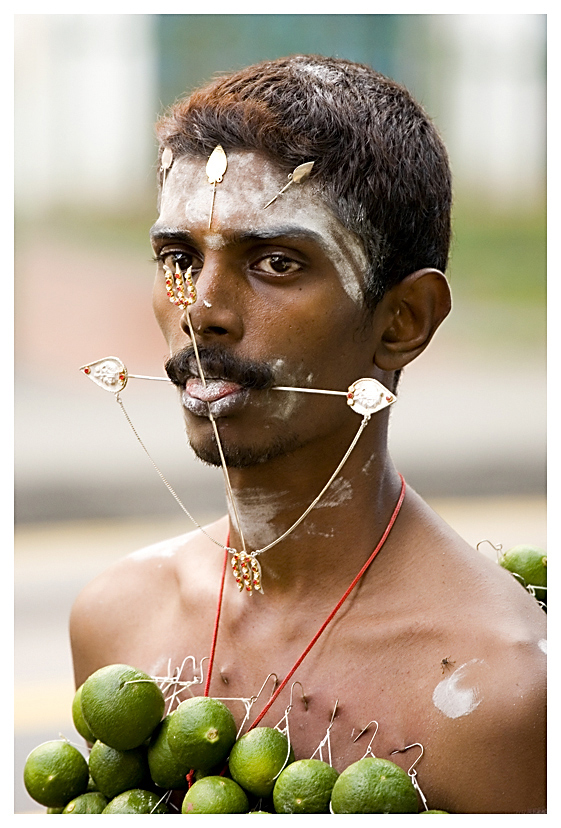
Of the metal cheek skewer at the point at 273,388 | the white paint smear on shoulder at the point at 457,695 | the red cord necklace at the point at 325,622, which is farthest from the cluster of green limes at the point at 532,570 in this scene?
the metal cheek skewer at the point at 273,388

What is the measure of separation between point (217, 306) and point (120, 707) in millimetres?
1290

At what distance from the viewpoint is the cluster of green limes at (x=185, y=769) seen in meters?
2.71

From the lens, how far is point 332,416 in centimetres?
319

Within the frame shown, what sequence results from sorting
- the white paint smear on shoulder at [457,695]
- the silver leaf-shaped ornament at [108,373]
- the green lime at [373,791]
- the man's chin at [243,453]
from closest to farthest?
the green lime at [373,791] < the white paint smear on shoulder at [457,695] < the man's chin at [243,453] < the silver leaf-shaped ornament at [108,373]

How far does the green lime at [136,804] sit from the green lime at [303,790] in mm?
463

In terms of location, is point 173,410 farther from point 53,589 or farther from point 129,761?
point 129,761

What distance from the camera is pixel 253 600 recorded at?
350 centimetres

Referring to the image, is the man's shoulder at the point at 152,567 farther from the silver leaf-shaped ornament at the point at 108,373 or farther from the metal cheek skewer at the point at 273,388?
the silver leaf-shaped ornament at the point at 108,373

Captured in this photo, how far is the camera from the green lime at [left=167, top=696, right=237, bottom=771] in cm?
286

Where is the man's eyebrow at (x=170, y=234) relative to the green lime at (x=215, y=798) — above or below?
above

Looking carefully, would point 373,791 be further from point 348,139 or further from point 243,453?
point 348,139

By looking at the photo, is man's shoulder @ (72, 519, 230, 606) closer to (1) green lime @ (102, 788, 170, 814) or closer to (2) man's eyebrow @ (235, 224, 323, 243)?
(1) green lime @ (102, 788, 170, 814)

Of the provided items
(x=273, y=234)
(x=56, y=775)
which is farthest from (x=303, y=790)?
(x=273, y=234)

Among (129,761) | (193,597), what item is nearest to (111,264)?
(193,597)
